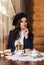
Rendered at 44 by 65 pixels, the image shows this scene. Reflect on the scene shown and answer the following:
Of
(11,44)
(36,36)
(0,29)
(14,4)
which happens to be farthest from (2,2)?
(11,44)

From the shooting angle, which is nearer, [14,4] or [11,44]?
[11,44]

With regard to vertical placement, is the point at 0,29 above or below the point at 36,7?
below

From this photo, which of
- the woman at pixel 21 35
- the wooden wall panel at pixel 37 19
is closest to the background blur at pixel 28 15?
the wooden wall panel at pixel 37 19

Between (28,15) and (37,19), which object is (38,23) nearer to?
(37,19)

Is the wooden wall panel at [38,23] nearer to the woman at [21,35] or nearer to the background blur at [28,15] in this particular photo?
the background blur at [28,15]

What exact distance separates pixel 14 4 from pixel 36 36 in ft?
2.31

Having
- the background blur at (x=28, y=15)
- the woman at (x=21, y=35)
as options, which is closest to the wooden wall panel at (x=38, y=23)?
the background blur at (x=28, y=15)

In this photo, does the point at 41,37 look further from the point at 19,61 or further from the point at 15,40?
the point at 19,61

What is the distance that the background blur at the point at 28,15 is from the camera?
12.6 ft

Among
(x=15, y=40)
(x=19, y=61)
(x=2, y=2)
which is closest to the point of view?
(x=19, y=61)

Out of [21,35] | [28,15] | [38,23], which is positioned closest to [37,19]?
[38,23]

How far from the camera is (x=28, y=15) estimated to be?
3.93m

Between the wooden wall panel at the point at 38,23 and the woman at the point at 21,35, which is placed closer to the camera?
the woman at the point at 21,35

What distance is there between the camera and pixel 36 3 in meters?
3.94
